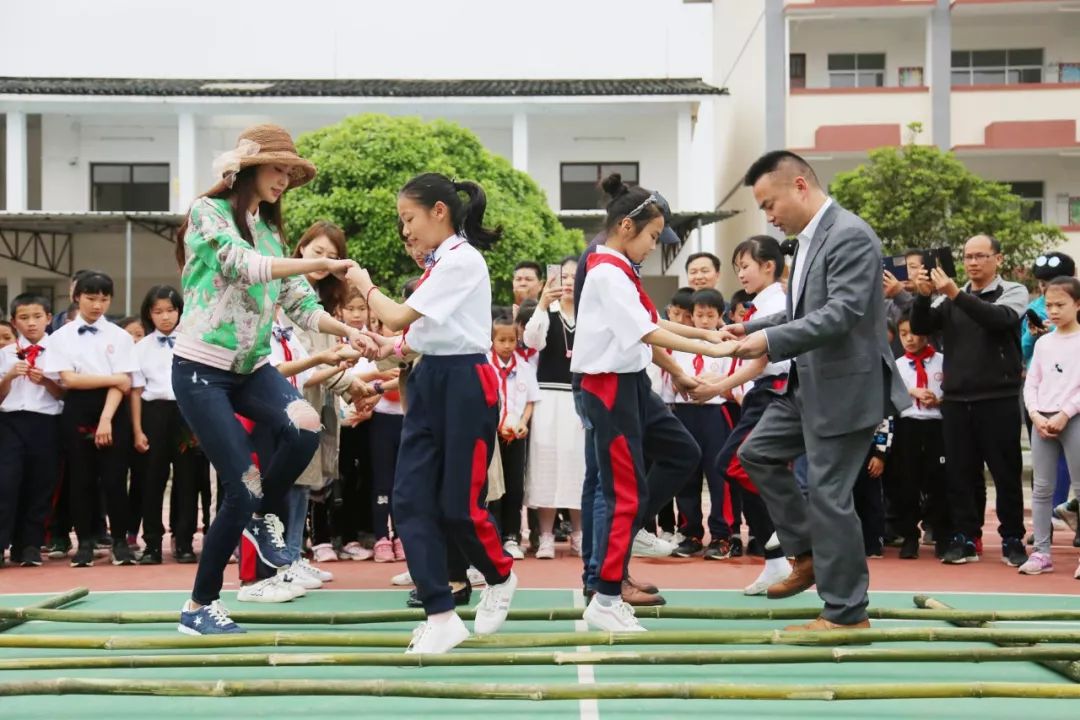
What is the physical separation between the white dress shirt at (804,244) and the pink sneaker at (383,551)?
402cm

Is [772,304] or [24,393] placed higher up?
[772,304]

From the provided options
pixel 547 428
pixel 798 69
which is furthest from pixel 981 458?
pixel 798 69

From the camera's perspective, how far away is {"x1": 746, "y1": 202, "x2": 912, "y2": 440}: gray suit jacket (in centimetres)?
509

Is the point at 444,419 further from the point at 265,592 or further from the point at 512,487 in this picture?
the point at 512,487

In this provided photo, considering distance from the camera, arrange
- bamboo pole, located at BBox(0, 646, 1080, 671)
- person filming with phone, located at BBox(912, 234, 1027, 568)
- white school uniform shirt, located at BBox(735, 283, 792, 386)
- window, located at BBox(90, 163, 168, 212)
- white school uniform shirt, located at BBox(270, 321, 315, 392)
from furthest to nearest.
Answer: window, located at BBox(90, 163, 168, 212), person filming with phone, located at BBox(912, 234, 1027, 568), white school uniform shirt, located at BBox(270, 321, 315, 392), white school uniform shirt, located at BBox(735, 283, 792, 386), bamboo pole, located at BBox(0, 646, 1080, 671)

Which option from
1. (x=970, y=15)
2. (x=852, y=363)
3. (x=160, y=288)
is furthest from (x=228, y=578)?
(x=970, y=15)

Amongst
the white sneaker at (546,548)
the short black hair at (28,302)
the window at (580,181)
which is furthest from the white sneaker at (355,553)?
the window at (580,181)

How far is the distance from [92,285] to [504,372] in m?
3.08

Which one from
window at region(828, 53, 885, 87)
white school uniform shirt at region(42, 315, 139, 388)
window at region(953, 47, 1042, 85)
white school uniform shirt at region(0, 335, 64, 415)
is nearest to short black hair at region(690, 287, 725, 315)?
white school uniform shirt at region(42, 315, 139, 388)

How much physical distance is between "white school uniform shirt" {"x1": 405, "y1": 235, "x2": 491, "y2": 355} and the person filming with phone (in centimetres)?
399

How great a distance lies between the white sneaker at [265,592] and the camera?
655 centimetres

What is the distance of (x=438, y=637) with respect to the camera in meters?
4.80

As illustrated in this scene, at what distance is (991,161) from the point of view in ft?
88.9

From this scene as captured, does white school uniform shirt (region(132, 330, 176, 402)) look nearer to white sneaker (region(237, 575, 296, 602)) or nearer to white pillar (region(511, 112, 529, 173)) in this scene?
white sneaker (region(237, 575, 296, 602))
